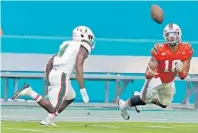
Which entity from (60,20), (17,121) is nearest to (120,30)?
(60,20)

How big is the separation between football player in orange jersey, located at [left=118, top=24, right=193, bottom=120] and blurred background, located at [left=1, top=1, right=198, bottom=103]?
23.1 ft

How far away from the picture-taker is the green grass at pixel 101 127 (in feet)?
35.0

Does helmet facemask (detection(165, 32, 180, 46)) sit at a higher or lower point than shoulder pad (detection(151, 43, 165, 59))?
higher

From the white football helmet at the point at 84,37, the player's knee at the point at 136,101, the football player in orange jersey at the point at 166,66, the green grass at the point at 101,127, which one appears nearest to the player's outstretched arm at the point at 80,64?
the white football helmet at the point at 84,37

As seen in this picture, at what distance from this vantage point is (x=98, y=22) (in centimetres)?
2066

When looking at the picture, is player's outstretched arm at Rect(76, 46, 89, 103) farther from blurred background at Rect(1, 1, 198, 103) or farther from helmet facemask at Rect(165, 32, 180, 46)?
blurred background at Rect(1, 1, 198, 103)

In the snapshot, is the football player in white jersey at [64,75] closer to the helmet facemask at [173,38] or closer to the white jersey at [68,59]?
the white jersey at [68,59]

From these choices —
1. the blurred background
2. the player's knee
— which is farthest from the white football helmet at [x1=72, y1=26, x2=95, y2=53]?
the blurred background

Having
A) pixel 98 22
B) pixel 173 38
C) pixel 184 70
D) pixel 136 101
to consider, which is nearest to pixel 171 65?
pixel 184 70

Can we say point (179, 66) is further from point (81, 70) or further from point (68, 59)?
point (68, 59)

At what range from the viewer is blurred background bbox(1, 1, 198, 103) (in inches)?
795

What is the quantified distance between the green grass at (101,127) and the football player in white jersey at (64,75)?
0.95 ft

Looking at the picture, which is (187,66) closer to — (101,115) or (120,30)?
(101,115)

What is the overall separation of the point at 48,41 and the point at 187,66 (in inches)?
303
